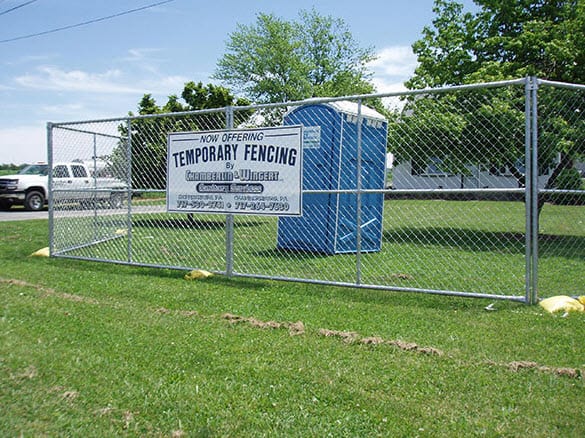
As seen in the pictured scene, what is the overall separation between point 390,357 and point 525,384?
3.20 ft

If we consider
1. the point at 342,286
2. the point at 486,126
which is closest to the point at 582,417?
the point at 342,286

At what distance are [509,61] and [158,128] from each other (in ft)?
32.7

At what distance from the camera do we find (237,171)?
6.90 meters

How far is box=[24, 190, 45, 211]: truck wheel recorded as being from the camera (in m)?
20.2

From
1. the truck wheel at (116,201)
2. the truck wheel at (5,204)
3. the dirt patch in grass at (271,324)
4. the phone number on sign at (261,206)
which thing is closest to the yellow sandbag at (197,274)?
the phone number on sign at (261,206)

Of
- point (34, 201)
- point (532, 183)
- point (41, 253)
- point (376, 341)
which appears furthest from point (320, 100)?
point (34, 201)

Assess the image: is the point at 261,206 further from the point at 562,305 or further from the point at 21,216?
the point at 21,216

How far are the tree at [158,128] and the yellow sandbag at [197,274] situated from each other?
217 cm

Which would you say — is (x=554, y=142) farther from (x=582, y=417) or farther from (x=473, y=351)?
(x=582, y=417)

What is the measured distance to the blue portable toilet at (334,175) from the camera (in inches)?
366

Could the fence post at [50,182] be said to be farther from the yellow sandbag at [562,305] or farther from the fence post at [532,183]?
the yellow sandbag at [562,305]

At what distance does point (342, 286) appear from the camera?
21.2ft

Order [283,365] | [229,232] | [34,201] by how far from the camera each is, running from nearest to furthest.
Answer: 1. [283,365]
2. [229,232]
3. [34,201]

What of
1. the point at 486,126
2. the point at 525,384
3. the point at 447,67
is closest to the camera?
the point at 525,384
